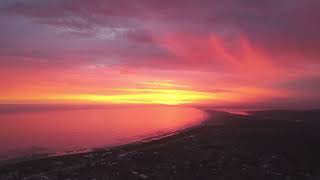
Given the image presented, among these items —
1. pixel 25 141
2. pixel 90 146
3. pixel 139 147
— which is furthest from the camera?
pixel 25 141

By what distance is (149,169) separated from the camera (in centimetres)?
2230

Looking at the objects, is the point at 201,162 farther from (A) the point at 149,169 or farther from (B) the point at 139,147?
(B) the point at 139,147

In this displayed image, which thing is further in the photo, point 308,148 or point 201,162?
point 308,148

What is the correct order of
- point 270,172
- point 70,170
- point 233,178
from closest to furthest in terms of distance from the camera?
1. point 233,178
2. point 270,172
3. point 70,170

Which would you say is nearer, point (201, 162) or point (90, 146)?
point (201, 162)

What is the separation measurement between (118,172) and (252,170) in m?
9.21

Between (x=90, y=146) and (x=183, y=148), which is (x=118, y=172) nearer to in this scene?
(x=183, y=148)

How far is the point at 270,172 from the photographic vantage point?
20969mm

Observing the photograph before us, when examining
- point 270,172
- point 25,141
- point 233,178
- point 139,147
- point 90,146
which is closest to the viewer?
point 233,178

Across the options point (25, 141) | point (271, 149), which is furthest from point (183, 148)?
point (25, 141)

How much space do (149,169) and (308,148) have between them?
55.5ft

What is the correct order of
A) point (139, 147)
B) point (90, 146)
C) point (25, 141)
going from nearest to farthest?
point (139, 147) → point (90, 146) → point (25, 141)

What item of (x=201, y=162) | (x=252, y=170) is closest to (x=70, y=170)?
(x=201, y=162)

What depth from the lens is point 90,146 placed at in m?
37.2
